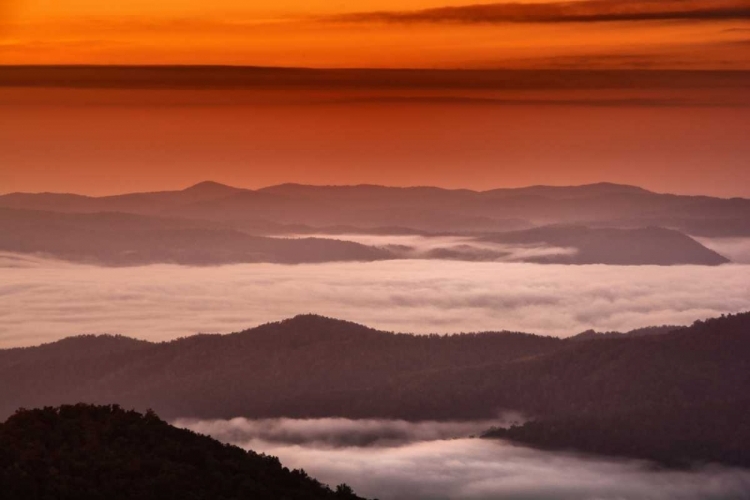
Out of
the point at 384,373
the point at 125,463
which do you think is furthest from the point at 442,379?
the point at 125,463

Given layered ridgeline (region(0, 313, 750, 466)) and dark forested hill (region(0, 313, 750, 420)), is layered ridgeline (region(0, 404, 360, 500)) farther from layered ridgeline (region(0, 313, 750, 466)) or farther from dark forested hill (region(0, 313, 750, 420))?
dark forested hill (region(0, 313, 750, 420))

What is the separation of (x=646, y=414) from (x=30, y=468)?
7722cm

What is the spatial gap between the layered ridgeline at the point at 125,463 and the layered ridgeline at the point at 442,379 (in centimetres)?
6127

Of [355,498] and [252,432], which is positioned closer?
[355,498]

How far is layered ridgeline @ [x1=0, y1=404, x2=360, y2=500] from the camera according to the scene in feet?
162

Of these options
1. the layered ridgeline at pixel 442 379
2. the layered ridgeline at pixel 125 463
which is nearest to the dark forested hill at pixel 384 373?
the layered ridgeline at pixel 442 379

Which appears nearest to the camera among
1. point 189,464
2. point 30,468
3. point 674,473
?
point 30,468

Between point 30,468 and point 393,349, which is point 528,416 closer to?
point 393,349

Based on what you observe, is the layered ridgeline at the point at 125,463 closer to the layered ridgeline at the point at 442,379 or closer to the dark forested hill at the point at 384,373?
the layered ridgeline at the point at 442,379

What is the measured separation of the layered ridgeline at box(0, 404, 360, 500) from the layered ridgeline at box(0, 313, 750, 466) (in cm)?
6127

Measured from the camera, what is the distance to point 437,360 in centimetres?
15025

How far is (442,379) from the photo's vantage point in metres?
139

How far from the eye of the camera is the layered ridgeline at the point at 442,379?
118 meters

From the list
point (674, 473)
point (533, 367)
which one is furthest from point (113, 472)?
point (533, 367)
